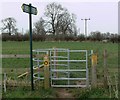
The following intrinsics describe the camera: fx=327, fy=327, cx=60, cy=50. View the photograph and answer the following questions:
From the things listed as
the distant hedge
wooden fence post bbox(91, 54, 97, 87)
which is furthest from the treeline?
wooden fence post bbox(91, 54, 97, 87)

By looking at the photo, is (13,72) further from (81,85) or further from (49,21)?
(49,21)

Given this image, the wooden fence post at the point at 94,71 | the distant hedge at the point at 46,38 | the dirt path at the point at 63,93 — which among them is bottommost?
the dirt path at the point at 63,93

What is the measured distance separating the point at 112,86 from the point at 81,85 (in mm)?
1043

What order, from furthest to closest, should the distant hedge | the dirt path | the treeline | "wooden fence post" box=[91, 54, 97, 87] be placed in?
the treeline → the distant hedge → "wooden fence post" box=[91, 54, 97, 87] → the dirt path

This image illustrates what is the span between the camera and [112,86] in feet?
31.0

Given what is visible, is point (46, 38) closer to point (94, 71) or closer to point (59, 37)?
point (59, 37)

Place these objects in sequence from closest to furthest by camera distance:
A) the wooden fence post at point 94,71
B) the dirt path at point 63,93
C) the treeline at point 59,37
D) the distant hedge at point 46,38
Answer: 1. the dirt path at point 63,93
2. the wooden fence post at point 94,71
3. the distant hedge at point 46,38
4. the treeline at point 59,37

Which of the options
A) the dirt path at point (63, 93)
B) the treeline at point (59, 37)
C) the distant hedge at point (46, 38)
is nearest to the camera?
the dirt path at point (63, 93)

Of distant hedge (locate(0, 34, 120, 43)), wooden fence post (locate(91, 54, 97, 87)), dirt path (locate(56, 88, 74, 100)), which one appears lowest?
dirt path (locate(56, 88, 74, 100))

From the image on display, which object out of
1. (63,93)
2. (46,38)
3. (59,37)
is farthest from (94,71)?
(59,37)

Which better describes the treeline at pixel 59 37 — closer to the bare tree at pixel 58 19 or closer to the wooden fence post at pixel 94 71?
the bare tree at pixel 58 19

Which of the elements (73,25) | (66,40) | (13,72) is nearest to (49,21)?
(73,25)

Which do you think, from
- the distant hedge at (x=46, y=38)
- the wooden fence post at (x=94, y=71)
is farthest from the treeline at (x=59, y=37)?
the wooden fence post at (x=94, y=71)

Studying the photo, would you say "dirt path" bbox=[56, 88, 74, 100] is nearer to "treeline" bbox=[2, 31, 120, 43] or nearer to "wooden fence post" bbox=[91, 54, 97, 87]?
"wooden fence post" bbox=[91, 54, 97, 87]
